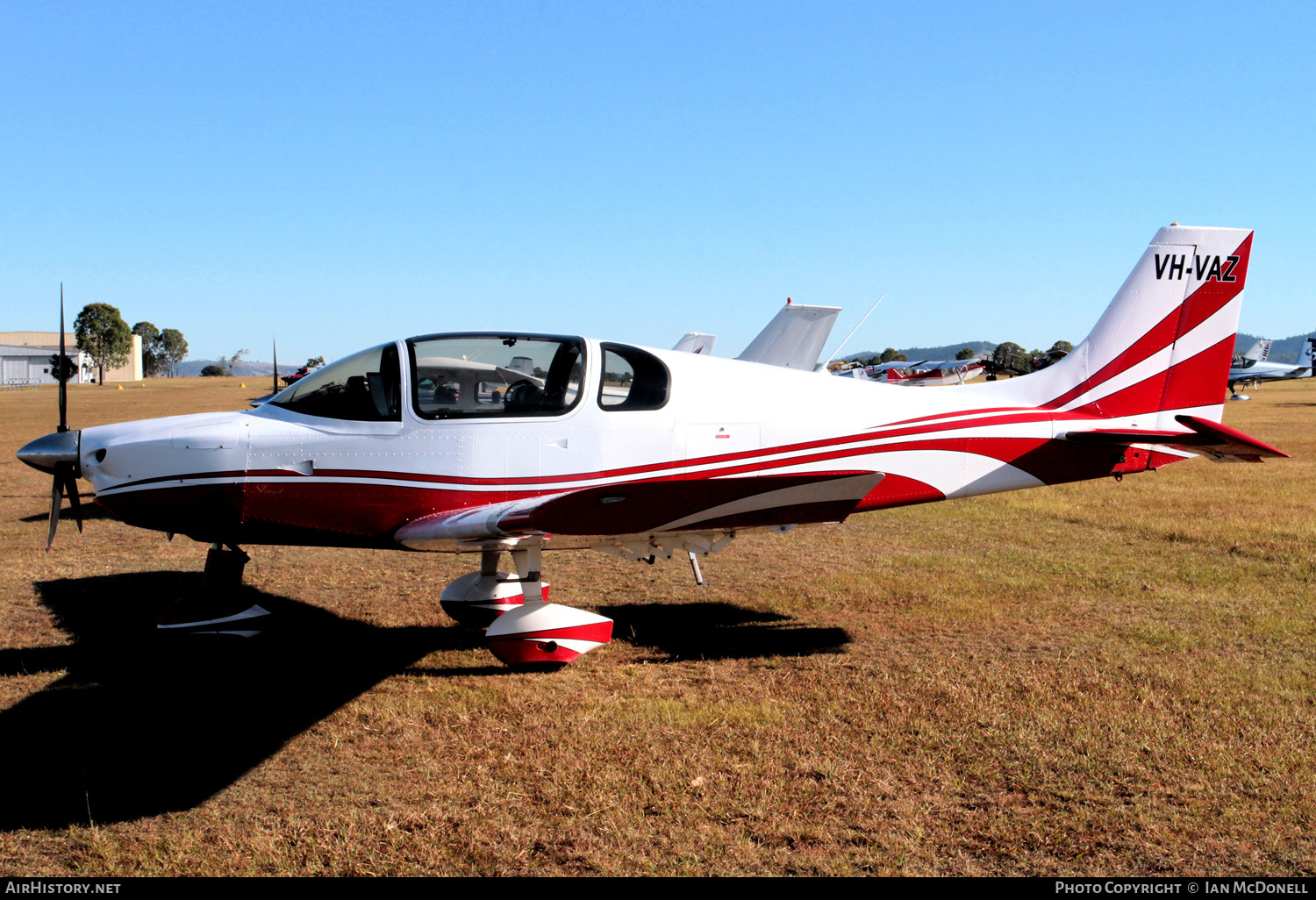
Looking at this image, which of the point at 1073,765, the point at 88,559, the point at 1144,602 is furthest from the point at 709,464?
the point at 88,559

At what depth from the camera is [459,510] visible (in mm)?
5562

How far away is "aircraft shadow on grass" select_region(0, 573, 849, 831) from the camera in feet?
13.2

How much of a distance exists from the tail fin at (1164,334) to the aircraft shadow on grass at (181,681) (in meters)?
2.92

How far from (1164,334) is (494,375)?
208 inches

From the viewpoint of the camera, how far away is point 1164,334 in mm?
6918

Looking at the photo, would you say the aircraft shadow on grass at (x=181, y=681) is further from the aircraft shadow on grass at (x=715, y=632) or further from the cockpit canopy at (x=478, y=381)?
the cockpit canopy at (x=478, y=381)

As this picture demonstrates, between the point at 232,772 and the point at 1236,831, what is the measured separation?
14.7ft

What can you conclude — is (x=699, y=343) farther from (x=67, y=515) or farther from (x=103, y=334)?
(x=103, y=334)

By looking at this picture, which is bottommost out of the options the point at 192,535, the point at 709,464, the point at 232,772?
the point at 232,772

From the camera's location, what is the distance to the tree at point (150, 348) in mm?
128375

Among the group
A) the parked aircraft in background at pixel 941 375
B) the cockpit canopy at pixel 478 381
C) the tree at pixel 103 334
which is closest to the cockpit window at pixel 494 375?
the cockpit canopy at pixel 478 381

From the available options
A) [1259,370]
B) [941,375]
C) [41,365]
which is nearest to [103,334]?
[41,365]
